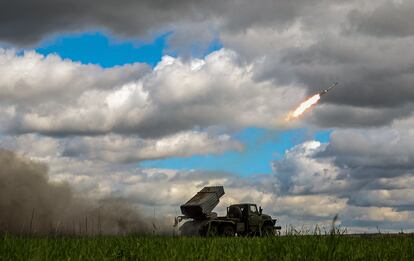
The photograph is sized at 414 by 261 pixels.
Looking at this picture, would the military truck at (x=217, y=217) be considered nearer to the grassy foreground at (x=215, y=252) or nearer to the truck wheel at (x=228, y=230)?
the truck wheel at (x=228, y=230)

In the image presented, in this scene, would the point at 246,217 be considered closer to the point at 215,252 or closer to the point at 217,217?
the point at 217,217

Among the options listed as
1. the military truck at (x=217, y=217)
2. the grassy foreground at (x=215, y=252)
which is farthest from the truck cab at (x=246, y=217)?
the grassy foreground at (x=215, y=252)

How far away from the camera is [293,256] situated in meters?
8.14

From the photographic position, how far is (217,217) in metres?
32.3

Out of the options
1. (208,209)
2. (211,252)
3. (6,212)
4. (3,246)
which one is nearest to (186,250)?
(211,252)

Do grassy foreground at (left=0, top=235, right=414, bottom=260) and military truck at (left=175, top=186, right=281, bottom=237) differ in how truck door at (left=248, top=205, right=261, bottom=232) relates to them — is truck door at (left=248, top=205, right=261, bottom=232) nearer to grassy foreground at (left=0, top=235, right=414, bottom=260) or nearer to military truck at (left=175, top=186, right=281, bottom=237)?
military truck at (left=175, top=186, right=281, bottom=237)

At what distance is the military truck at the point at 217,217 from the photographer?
31.5 m

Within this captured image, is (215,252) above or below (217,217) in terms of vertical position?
below

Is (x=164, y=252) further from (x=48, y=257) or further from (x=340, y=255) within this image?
(x=340, y=255)

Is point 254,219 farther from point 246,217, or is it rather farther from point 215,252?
point 215,252

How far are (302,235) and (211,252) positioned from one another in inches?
100

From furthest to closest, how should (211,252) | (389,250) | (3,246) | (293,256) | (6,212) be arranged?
(6,212) → (389,250) → (3,246) → (211,252) → (293,256)

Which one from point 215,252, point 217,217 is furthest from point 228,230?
point 215,252

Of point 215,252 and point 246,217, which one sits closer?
point 215,252
